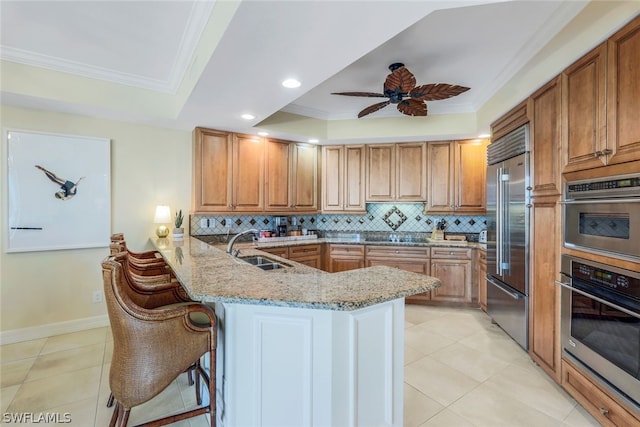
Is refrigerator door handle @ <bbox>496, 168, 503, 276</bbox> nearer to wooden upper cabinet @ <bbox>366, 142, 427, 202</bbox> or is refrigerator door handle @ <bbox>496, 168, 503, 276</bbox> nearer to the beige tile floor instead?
the beige tile floor

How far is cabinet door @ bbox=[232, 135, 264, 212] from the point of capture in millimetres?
3898

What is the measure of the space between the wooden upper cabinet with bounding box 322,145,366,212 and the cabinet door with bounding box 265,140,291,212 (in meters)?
0.62

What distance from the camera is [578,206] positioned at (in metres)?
1.97

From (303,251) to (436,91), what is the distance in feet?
8.45

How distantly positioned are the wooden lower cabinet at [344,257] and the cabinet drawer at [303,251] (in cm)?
21

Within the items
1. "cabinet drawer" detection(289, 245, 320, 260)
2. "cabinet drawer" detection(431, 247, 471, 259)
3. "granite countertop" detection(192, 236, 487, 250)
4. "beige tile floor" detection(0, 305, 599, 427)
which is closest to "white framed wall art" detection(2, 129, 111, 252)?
"beige tile floor" detection(0, 305, 599, 427)

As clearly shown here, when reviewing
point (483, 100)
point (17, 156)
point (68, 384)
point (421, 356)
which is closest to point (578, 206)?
point (421, 356)

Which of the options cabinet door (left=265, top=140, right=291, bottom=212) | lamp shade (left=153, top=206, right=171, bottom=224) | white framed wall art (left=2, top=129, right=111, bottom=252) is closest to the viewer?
white framed wall art (left=2, top=129, right=111, bottom=252)

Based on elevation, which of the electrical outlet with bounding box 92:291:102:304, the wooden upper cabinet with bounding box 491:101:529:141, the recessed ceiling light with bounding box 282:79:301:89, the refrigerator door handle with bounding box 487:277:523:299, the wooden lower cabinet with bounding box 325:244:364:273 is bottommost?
the electrical outlet with bounding box 92:291:102:304

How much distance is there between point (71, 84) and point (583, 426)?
4868mm

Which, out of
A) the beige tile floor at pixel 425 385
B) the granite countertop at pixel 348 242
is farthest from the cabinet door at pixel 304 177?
the beige tile floor at pixel 425 385

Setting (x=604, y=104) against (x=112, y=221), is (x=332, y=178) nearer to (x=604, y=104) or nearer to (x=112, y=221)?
(x=112, y=221)

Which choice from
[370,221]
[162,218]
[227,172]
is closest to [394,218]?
[370,221]

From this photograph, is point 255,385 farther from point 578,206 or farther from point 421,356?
point 578,206
